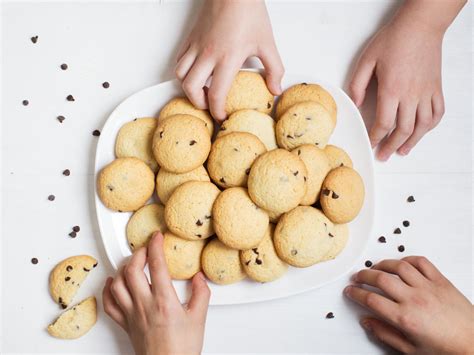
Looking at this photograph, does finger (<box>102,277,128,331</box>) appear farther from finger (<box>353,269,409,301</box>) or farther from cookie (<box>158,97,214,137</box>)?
finger (<box>353,269,409,301</box>)

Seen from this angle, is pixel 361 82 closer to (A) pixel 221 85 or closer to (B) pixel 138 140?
(A) pixel 221 85

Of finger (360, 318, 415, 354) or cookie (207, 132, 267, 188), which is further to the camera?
finger (360, 318, 415, 354)

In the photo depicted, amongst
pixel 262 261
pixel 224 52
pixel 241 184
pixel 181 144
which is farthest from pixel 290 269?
pixel 224 52

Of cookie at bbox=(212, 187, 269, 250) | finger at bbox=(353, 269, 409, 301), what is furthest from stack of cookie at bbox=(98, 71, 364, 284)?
finger at bbox=(353, 269, 409, 301)

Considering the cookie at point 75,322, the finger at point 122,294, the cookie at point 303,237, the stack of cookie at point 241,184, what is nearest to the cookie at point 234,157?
the stack of cookie at point 241,184

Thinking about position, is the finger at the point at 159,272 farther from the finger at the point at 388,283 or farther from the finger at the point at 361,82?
the finger at the point at 361,82
